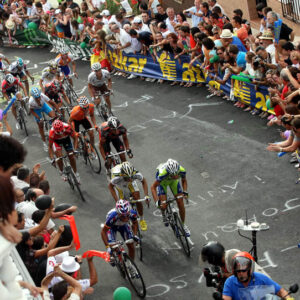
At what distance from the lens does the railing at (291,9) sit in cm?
1950

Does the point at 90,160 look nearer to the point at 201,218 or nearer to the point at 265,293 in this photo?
the point at 201,218

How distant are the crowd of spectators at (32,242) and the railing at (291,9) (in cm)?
1119

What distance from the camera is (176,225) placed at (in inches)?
436

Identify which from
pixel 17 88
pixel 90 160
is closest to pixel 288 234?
pixel 90 160

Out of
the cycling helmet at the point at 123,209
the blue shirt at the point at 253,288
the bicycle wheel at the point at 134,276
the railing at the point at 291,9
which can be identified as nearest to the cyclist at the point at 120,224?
the cycling helmet at the point at 123,209

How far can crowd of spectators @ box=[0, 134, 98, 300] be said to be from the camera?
4.56 metres

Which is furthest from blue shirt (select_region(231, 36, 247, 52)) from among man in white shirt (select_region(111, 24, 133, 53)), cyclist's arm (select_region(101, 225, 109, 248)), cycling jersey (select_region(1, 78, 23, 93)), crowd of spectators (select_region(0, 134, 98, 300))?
cyclist's arm (select_region(101, 225, 109, 248))

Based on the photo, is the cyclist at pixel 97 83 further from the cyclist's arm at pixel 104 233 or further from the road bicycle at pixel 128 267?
the road bicycle at pixel 128 267

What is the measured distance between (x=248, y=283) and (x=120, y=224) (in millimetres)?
3668

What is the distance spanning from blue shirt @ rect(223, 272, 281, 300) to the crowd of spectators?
5.92 ft

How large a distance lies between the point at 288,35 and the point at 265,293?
385 inches

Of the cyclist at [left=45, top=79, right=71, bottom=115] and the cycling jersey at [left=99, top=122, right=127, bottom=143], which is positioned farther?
the cyclist at [left=45, top=79, right=71, bottom=115]

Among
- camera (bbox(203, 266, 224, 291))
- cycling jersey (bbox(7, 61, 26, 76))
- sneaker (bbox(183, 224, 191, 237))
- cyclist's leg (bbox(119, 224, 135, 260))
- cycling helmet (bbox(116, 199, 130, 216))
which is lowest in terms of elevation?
sneaker (bbox(183, 224, 191, 237))

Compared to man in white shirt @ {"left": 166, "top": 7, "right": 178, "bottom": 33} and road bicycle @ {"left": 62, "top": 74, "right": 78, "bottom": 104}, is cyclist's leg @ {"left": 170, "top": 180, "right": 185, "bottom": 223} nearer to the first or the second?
man in white shirt @ {"left": 166, "top": 7, "right": 178, "bottom": 33}
